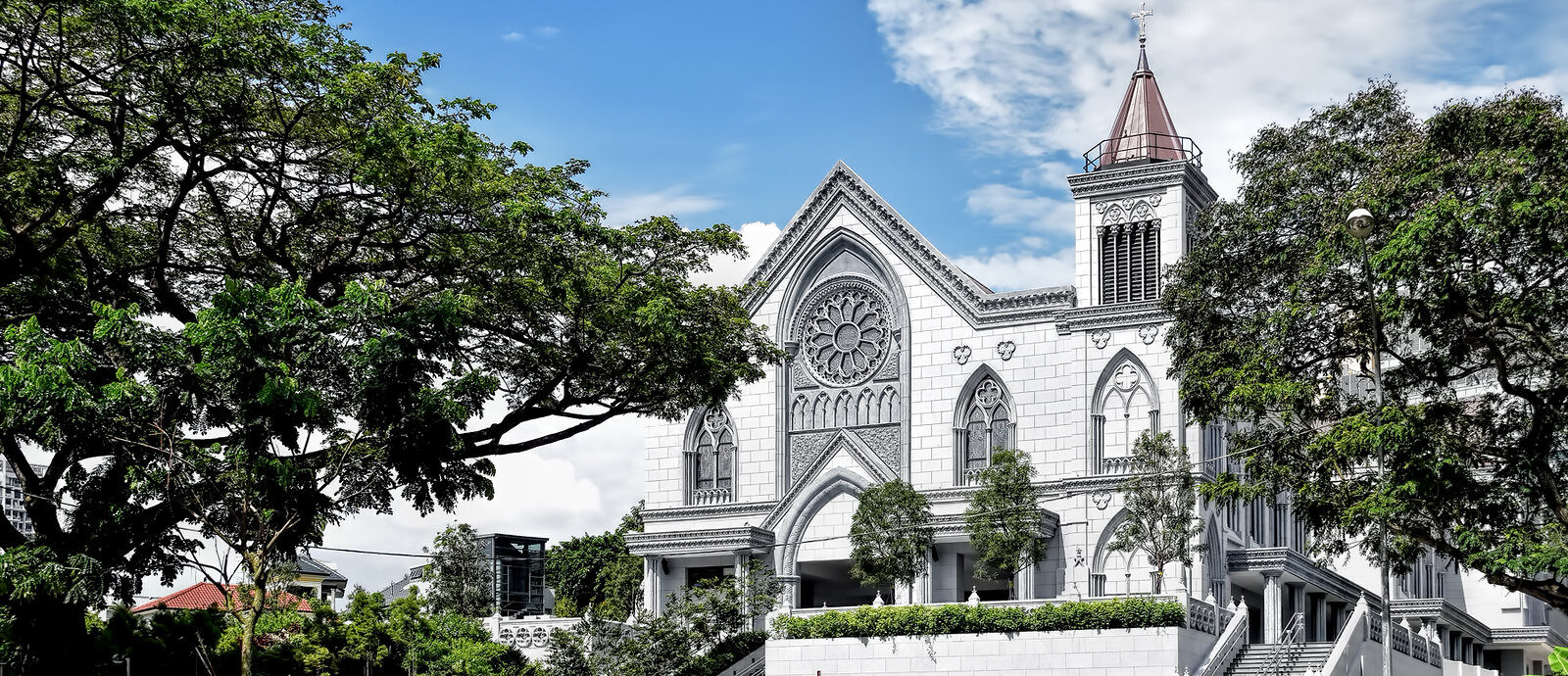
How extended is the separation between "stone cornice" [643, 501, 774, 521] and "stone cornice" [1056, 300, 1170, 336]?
36.4 ft

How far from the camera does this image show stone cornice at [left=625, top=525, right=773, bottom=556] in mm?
48688

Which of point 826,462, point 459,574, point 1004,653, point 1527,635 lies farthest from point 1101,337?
point 1527,635

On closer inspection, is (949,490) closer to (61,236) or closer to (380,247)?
(380,247)

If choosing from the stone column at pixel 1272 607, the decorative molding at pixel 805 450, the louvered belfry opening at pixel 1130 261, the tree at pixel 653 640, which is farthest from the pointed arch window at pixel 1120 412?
the tree at pixel 653 640

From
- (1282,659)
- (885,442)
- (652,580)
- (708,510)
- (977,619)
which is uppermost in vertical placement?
(885,442)

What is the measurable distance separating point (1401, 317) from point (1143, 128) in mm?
26106

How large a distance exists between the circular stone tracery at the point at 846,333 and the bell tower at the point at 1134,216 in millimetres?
6723

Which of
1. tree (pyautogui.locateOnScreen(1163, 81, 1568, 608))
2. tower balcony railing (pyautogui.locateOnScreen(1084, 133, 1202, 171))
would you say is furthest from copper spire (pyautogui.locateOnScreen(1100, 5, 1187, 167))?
tree (pyautogui.locateOnScreen(1163, 81, 1568, 608))

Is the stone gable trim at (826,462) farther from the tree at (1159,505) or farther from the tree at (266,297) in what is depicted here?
the tree at (266,297)

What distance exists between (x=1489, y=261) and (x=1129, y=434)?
2200 centimetres

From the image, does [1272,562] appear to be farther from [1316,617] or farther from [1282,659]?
[1282,659]

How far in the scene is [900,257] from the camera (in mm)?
50531

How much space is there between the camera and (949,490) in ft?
156

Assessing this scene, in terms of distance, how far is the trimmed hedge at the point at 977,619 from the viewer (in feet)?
107
